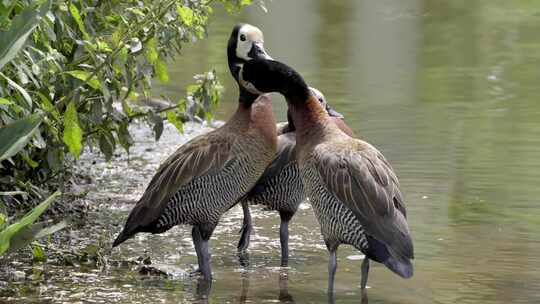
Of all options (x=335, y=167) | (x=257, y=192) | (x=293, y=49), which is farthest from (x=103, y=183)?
(x=293, y=49)

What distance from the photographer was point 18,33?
193 inches

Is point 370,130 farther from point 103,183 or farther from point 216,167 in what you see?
point 216,167

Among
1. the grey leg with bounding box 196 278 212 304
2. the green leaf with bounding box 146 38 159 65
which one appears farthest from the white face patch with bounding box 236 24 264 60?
the grey leg with bounding box 196 278 212 304

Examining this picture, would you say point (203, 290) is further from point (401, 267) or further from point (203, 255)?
point (401, 267)

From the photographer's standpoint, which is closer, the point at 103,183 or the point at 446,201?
the point at 446,201

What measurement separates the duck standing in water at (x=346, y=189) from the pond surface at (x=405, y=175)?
33 cm

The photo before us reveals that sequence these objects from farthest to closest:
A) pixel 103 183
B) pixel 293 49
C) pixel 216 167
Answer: pixel 293 49
pixel 103 183
pixel 216 167

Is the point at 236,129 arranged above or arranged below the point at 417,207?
above

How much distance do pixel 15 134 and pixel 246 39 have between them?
3.42 metres

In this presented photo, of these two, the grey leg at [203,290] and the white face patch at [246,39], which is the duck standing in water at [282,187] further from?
the grey leg at [203,290]

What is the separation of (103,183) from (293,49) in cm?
732

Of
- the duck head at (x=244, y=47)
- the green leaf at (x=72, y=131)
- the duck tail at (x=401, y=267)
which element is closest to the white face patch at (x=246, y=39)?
the duck head at (x=244, y=47)

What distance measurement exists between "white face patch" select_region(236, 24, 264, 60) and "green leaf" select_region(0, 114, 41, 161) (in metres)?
3.35

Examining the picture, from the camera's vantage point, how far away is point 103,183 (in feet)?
32.4
